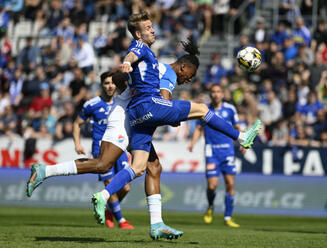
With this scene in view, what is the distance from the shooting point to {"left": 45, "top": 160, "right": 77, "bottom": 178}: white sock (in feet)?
29.9

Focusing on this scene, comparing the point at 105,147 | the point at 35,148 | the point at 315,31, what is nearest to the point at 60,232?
the point at 105,147

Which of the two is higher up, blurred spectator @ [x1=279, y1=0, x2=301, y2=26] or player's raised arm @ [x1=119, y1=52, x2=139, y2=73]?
blurred spectator @ [x1=279, y1=0, x2=301, y2=26]

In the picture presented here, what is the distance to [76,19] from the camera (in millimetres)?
27703

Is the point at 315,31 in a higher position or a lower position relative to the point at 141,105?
higher

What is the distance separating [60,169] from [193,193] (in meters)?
10.0

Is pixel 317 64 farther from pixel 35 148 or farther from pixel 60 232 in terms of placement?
pixel 60 232

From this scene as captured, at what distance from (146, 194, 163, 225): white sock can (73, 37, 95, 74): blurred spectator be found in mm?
15946

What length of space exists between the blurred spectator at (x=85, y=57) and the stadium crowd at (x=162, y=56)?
0.11ft

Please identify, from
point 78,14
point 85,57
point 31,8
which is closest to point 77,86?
point 85,57

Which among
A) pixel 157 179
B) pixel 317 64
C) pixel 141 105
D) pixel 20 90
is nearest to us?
pixel 141 105

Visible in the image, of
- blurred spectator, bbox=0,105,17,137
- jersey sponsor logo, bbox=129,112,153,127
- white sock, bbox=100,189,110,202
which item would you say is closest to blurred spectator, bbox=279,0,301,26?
blurred spectator, bbox=0,105,17,137

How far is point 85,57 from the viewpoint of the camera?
24.9m

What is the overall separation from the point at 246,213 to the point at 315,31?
768 cm

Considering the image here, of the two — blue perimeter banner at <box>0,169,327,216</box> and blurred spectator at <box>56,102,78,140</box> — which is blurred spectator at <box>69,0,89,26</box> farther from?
blue perimeter banner at <box>0,169,327,216</box>
